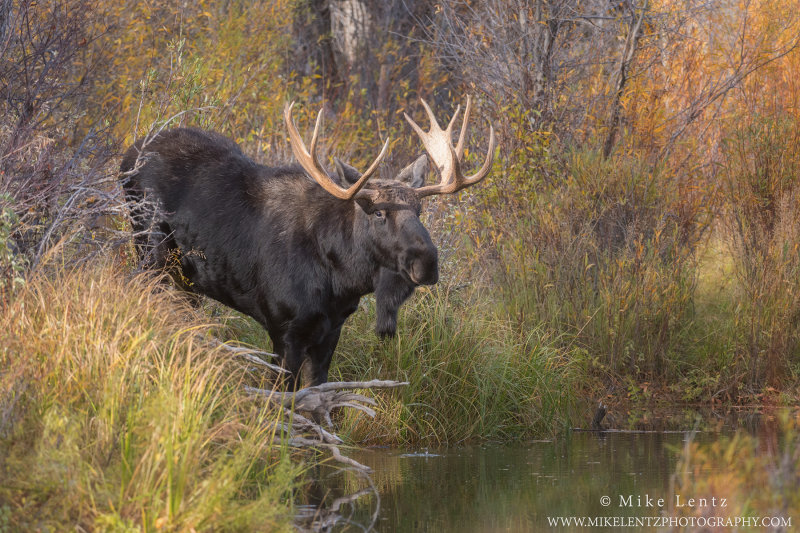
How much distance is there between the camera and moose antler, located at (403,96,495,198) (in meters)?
7.38

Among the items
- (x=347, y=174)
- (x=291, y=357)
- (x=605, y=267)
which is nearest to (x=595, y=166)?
(x=605, y=267)

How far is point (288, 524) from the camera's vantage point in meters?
4.79

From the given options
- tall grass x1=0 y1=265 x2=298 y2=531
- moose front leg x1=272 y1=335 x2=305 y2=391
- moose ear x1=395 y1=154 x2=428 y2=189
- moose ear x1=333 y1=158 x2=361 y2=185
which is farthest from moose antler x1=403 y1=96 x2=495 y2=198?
tall grass x1=0 y1=265 x2=298 y2=531

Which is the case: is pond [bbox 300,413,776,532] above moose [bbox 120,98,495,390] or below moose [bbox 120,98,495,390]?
below

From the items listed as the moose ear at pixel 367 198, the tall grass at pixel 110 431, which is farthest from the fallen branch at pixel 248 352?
the moose ear at pixel 367 198

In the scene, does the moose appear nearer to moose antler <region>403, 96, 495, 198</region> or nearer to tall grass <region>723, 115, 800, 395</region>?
moose antler <region>403, 96, 495, 198</region>

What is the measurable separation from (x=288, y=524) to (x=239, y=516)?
1.09 ft

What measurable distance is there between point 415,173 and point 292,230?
953 millimetres

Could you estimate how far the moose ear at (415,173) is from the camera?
7.65 metres

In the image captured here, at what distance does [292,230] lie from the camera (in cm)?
766

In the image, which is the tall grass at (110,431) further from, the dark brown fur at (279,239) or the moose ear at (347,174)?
the moose ear at (347,174)

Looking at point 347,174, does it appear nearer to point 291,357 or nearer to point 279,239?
point 279,239

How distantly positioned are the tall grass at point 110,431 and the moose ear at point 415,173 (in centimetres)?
229

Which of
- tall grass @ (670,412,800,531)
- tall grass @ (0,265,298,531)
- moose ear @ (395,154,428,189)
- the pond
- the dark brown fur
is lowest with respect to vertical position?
the pond
